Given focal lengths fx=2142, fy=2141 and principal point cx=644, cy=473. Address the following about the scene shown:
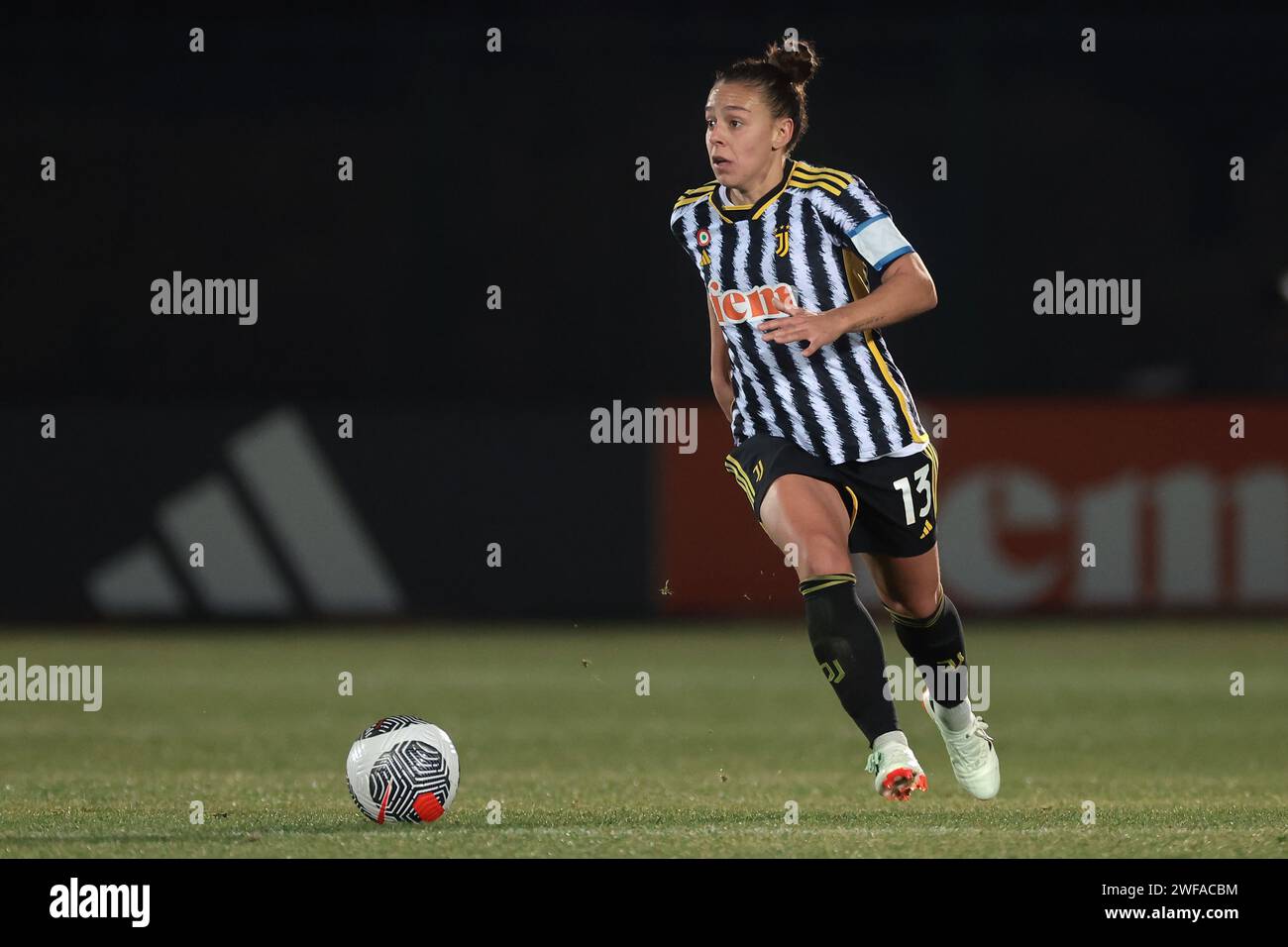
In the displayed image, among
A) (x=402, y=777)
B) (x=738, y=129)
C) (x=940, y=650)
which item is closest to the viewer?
(x=402, y=777)

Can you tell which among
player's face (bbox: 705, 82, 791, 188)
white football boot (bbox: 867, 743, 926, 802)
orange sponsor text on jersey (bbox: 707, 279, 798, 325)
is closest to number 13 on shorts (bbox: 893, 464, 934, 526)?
orange sponsor text on jersey (bbox: 707, 279, 798, 325)

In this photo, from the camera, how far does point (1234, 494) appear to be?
1494 cm

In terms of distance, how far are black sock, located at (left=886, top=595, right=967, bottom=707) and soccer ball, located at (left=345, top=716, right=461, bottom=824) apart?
1.50 meters

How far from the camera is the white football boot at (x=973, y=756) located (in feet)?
21.8

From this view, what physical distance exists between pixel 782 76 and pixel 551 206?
12.1 metres

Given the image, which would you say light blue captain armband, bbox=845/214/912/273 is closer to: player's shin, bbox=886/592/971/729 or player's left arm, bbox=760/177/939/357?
player's left arm, bbox=760/177/939/357

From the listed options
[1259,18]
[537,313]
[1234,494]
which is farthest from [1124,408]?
[537,313]

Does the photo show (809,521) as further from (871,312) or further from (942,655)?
(942,655)

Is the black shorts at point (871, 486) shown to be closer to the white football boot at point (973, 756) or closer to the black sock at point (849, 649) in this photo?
the black sock at point (849, 649)

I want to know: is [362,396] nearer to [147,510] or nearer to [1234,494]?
[147,510]

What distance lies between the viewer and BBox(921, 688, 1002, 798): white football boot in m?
6.64

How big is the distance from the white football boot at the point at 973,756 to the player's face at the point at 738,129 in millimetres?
1768

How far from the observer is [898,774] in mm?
5602

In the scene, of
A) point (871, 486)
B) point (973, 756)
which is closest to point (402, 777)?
point (871, 486)
